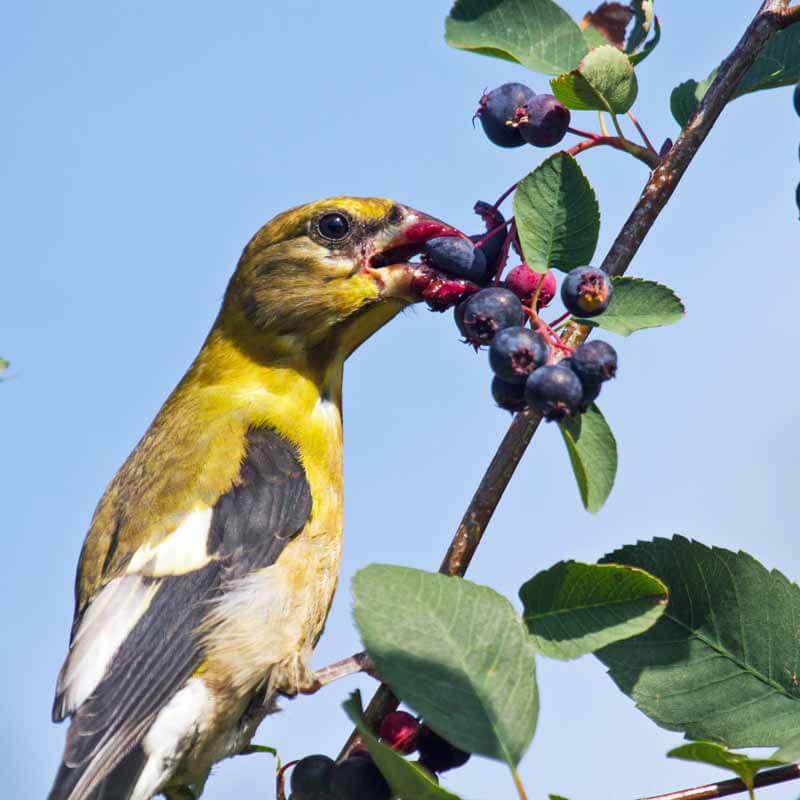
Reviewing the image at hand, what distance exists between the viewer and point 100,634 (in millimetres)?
3676

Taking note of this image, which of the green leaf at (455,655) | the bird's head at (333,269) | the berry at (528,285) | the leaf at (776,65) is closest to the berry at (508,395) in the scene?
the berry at (528,285)

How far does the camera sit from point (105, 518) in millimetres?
4180

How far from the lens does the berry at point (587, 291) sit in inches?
85.6

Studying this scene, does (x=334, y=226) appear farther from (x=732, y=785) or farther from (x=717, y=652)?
(x=732, y=785)

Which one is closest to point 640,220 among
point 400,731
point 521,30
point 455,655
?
point 521,30

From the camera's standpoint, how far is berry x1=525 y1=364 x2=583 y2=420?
6.86 feet

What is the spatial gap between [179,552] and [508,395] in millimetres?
1941

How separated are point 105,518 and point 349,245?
1364mm

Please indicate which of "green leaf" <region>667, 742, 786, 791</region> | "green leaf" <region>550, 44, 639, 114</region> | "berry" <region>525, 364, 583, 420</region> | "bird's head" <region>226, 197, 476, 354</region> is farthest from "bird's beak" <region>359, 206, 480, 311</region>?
"green leaf" <region>667, 742, 786, 791</region>

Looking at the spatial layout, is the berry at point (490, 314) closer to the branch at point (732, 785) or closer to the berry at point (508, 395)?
the berry at point (508, 395)

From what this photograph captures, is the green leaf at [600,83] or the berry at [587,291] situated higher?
the green leaf at [600,83]

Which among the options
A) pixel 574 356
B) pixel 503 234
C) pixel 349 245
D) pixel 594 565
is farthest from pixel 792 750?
pixel 349 245

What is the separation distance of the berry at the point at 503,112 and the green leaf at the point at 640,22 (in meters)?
0.40

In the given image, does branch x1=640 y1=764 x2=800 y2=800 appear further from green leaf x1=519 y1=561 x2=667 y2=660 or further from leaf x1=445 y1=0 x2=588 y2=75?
leaf x1=445 y1=0 x2=588 y2=75
